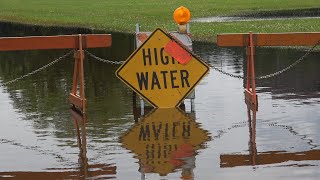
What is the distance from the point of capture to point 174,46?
16922mm

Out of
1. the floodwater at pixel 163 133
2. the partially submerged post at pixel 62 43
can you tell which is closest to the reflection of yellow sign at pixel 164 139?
the floodwater at pixel 163 133

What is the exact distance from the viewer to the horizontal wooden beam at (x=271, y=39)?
16.9 m

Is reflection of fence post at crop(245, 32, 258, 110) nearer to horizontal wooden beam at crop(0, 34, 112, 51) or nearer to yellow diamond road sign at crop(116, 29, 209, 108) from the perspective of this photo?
yellow diamond road sign at crop(116, 29, 209, 108)

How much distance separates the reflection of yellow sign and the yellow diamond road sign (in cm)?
38

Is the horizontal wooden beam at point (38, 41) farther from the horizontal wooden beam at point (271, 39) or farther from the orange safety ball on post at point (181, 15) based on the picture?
the horizontal wooden beam at point (271, 39)

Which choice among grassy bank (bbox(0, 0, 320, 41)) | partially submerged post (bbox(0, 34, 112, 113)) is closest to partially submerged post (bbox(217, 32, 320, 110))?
partially submerged post (bbox(0, 34, 112, 113))

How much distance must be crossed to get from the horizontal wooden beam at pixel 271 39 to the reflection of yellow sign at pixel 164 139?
1.57 metres

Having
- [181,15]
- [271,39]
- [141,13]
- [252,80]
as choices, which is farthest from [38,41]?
[141,13]

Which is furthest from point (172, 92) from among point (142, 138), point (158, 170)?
point (158, 170)

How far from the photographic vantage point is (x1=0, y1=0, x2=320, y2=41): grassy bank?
4112 centimetres

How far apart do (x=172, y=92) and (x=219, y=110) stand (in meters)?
0.90

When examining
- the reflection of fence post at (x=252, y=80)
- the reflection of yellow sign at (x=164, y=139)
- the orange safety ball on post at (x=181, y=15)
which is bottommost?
the reflection of yellow sign at (x=164, y=139)

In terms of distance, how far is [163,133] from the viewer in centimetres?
1420

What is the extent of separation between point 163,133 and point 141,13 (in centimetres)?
4470
